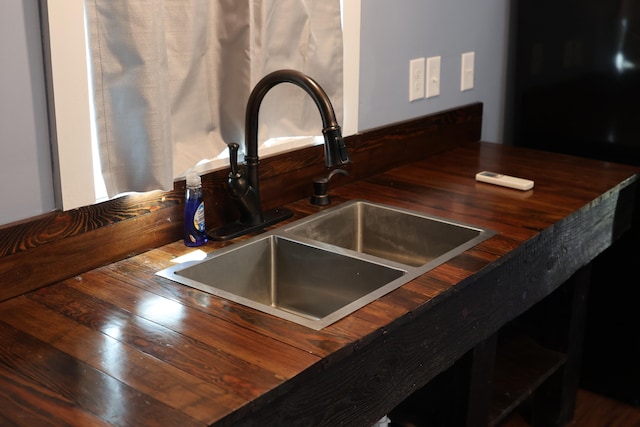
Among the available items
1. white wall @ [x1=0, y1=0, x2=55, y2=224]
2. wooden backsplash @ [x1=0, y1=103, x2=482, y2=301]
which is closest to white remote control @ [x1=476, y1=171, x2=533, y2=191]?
wooden backsplash @ [x1=0, y1=103, x2=482, y2=301]

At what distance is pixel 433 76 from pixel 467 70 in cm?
20

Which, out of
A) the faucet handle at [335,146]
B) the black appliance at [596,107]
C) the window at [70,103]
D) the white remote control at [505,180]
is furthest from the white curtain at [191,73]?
the black appliance at [596,107]

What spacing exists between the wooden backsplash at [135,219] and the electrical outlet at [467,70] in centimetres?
33

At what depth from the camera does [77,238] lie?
1.53 meters

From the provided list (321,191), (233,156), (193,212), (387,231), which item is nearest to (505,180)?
(387,231)

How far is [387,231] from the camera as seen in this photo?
79.2 inches

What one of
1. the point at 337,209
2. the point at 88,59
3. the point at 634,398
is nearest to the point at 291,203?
the point at 337,209

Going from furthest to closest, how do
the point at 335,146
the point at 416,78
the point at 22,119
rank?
the point at 416,78 < the point at 335,146 < the point at 22,119

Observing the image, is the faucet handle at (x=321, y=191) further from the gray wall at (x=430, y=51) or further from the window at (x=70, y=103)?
the window at (x=70, y=103)

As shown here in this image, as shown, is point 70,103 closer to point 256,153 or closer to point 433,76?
point 256,153

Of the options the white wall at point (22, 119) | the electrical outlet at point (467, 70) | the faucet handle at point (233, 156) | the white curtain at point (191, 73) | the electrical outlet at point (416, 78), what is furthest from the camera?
the electrical outlet at point (467, 70)

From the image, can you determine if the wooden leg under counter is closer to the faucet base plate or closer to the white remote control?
the white remote control

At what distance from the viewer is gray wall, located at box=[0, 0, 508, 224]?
4.59 feet

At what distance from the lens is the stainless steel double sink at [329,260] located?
1629 millimetres
